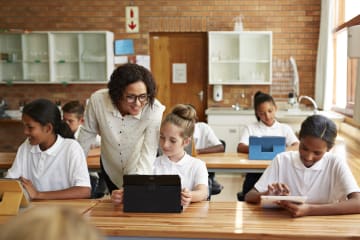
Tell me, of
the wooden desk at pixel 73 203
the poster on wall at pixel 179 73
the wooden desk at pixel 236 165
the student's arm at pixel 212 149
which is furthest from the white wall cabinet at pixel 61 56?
the wooden desk at pixel 73 203

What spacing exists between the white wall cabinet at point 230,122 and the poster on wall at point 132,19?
1.72m

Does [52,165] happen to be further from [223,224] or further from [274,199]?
[274,199]

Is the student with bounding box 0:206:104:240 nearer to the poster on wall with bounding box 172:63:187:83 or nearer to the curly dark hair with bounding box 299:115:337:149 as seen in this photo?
the curly dark hair with bounding box 299:115:337:149

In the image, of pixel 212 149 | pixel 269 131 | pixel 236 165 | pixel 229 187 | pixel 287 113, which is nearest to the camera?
pixel 236 165

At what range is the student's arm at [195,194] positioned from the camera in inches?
82.4

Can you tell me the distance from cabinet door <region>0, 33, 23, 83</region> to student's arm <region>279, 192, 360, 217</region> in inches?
225

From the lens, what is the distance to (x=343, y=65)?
20.1 feet

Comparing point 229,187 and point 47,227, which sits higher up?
point 47,227

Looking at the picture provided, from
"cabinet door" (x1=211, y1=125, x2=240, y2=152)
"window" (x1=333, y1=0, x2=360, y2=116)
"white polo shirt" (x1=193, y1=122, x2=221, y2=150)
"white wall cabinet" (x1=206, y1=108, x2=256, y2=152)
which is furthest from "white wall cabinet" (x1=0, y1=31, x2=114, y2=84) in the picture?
"window" (x1=333, y1=0, x2=360, y2=116)

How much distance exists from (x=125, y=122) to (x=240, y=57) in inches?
167

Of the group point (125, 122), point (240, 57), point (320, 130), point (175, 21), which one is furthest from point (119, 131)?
point (175, 21)

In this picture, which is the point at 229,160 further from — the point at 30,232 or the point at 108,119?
the point at 30,232

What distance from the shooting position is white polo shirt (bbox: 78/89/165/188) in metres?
2.61

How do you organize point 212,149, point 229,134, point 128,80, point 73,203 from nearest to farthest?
point 73,203, point 128,80, point 212,149, point 229,134
